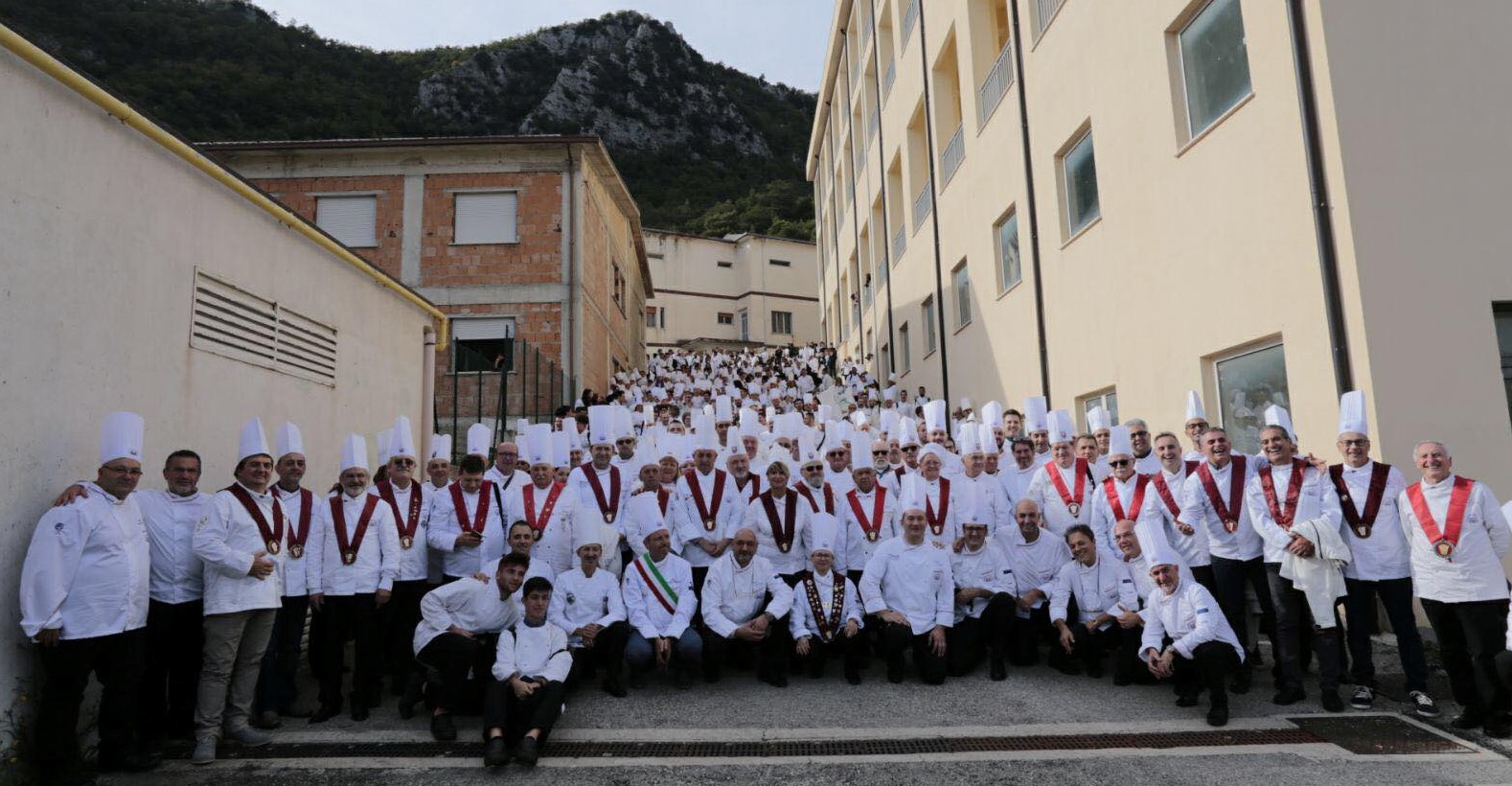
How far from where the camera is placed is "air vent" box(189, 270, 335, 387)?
254 inches

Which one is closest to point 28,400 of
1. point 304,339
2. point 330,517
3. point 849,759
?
point 330,517

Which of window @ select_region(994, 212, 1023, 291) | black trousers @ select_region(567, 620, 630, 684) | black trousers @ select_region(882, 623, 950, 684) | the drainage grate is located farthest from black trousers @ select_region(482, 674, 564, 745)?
window @ select_region(994, 212, 1023, 291)

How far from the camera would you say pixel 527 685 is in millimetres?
5270

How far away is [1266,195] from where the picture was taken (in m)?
7.43

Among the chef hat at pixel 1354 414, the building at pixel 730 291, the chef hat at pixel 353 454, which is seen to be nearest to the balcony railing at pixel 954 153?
the chef hat at pixel 1354 414

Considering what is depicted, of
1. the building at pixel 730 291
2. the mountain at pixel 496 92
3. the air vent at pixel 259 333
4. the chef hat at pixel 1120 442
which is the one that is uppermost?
the mountain at pixel 496 92

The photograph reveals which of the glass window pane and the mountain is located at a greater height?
the mountain

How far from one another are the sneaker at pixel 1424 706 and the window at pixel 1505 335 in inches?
114

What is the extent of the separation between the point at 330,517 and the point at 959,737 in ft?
14.8

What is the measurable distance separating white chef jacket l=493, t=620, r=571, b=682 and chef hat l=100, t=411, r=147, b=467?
7.80ft

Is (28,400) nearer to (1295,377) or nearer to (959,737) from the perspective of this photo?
(959,737)

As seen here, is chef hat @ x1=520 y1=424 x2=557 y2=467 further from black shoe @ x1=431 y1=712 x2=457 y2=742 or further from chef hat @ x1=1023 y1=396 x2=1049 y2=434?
chef hat @ x1=1023 y1=396 x2=1049 y2=434

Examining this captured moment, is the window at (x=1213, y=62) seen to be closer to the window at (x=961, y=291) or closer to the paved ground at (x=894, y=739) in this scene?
the paved ground at (x=894, y=739)

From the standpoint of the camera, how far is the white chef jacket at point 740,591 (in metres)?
6.79
